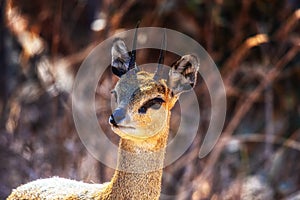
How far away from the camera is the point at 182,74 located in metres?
4.09

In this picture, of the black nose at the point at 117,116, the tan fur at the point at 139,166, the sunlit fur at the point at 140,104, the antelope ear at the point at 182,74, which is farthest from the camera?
the antelope ear at the point at 182,74

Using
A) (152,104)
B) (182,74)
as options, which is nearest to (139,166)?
(152,104)

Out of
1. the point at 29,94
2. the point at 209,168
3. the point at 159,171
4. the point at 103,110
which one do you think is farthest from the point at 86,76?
the point at 159,171

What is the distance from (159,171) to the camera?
398 centimetres

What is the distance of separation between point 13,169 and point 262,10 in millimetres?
3181

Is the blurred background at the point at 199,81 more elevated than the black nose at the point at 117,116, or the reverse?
the blurred background at the point at 199,81

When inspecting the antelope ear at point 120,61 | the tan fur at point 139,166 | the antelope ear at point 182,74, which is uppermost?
the antelope ear at point 120,61

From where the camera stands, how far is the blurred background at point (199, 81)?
7.06 m

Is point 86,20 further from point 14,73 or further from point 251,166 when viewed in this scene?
point 251,166

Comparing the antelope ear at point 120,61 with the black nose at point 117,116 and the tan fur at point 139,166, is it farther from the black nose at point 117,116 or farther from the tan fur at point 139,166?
the black nose at point 117,116

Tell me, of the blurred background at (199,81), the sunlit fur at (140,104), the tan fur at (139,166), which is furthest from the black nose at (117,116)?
the blurred background at (199,81)

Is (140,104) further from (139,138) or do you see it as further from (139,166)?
(139,166)

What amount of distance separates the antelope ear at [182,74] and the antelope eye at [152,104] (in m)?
0.15

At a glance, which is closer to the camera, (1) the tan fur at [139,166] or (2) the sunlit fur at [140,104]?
(2) the sunlit fur at [140,104]
